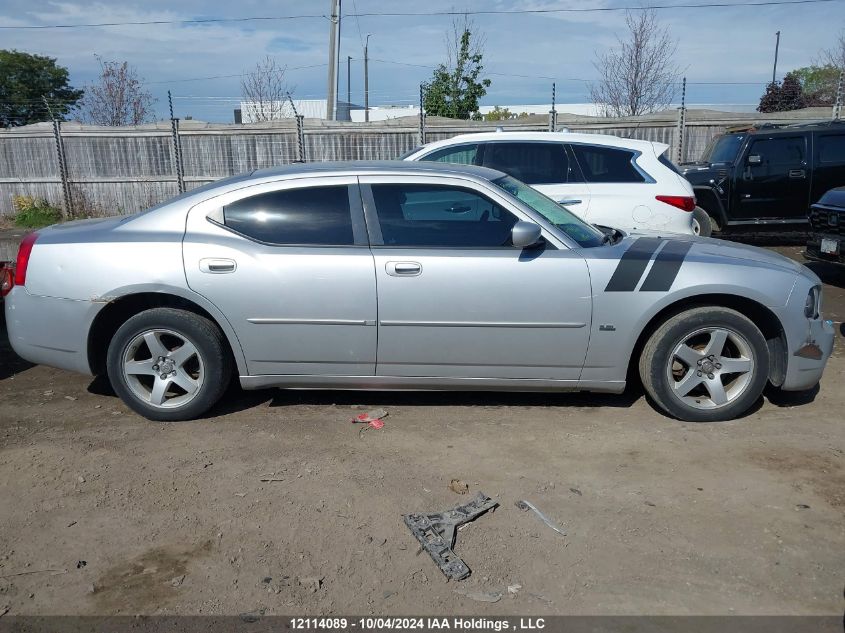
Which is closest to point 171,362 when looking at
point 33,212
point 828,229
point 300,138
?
point 828,229

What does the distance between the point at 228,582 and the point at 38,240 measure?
287cm

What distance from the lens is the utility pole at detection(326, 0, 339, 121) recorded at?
69.5 ft

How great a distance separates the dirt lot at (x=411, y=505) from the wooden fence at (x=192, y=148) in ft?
36.0

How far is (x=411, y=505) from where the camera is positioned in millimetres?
3725

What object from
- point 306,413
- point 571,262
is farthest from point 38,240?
point 571,262

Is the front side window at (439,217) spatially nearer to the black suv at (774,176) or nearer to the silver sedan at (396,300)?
the silver sedan at (396,300)

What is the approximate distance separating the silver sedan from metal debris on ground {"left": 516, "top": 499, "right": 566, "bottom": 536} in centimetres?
108

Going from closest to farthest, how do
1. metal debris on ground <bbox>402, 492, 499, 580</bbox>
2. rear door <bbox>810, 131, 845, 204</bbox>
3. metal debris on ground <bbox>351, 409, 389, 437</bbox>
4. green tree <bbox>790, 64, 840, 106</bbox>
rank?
metal debris on ground <bbox>402, 492, 499, 580</bbox>, metal debris on ground <bbox>351, 409, 389, 437</bbox>, rear door <bbox>810, 131, 845, 204</bbox>, green tree <bbox>790, 64, 840, 106</bbox>

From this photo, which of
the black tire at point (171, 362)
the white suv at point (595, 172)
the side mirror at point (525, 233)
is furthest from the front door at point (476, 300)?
the white suv at point (595, 172)

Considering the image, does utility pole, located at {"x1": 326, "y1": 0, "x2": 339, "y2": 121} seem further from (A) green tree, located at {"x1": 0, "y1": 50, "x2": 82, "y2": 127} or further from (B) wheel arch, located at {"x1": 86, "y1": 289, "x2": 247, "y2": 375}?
(A) green tree, located at {"x1": 0, "y1": 50, "x2": 82, "y2": 127}

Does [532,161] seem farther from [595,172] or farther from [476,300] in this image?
[476,300]

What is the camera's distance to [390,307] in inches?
178

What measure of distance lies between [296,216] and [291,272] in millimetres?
396

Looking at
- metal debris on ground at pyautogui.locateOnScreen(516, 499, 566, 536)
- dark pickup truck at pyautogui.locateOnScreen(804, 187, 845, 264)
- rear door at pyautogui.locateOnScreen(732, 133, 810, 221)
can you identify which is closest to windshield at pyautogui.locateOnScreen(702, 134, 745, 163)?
rear door at pyautogui.locateOnScreen(732, 133, 810, 221)
